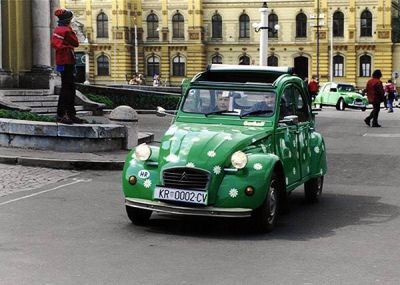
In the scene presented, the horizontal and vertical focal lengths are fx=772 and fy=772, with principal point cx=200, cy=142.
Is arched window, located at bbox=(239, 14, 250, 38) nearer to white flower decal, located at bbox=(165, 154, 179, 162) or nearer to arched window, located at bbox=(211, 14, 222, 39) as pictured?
arched window, located at bbox=(211, 14, 222, 39)

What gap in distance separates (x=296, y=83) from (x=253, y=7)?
235 feet

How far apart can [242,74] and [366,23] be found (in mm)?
69601

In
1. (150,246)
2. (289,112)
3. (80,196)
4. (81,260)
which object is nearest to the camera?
(81,260)

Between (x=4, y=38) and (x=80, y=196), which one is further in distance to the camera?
(x=4, y=38)

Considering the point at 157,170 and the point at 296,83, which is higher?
the point at 296,83

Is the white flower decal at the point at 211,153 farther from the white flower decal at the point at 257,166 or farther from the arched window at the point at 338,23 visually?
the arched window at the point at 338,23

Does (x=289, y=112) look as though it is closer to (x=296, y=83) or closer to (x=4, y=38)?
(x=296, y=83)

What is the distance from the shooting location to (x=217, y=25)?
270 feet

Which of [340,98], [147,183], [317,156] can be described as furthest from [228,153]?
[340,98]

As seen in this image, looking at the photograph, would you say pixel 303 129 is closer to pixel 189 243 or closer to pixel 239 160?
pixel 239 160

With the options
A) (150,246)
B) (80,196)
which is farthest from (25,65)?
(150,246)

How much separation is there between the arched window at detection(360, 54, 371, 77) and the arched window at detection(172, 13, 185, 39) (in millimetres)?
19098

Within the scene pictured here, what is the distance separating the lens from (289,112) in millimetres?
10312

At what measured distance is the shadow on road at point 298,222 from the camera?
28.5 feet
